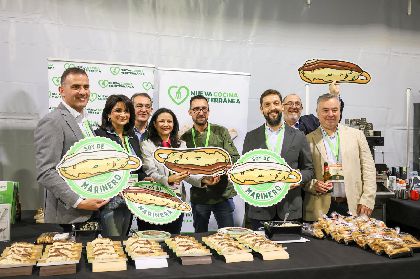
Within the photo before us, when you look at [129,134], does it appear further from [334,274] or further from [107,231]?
[334,274]

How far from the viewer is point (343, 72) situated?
148 inches

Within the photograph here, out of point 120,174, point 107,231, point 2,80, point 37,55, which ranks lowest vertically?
point 107,231

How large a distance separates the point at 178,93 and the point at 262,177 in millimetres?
1786

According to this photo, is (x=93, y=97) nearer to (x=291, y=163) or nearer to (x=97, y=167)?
(x=97, y=167)

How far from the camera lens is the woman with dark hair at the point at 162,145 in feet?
8.86

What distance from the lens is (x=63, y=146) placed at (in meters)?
2.45

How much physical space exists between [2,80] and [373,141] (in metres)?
4.11

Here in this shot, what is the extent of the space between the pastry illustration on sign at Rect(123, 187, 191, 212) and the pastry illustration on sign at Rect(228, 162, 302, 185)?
15.1 inches

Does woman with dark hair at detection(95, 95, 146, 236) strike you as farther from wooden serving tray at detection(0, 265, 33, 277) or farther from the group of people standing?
wooden serving tray at detection(0, 265, 33, 277)

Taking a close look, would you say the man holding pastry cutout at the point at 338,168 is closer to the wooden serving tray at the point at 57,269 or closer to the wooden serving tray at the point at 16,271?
the wooden serving tray at the point at 57,269

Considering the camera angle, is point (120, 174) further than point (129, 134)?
No

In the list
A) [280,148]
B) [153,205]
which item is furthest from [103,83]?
[280,148]

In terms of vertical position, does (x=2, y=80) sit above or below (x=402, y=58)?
below

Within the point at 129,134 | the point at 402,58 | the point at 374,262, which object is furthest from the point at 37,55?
the point at 402,58
